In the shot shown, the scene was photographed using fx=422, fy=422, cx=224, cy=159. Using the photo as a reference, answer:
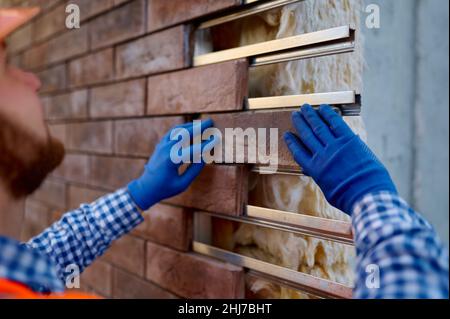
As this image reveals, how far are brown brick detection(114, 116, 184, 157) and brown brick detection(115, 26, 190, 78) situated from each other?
0.20 m

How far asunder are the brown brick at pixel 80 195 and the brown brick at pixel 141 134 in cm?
31

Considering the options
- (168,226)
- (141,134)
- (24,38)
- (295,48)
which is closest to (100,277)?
(168,226)

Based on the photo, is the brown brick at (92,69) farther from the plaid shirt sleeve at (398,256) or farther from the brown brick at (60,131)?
the plaid shirt sleeve at (398,256)

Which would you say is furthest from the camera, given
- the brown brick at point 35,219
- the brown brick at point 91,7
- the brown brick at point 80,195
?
the brown brick at point 35,219

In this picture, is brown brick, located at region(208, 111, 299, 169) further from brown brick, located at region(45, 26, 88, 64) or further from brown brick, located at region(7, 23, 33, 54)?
brown brick, located at region(7, 23, 33, 54)

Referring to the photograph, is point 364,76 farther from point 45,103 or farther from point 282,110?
point 45,103

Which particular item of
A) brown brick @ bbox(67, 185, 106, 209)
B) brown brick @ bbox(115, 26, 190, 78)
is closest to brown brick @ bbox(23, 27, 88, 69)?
brown brick @ bbox(115, 26, 190, 78)

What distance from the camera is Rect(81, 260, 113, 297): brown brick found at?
1.97m

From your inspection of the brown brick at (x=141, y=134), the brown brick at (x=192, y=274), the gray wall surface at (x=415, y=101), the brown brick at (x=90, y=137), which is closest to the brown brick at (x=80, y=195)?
the brown brick at (x=90, y=137)

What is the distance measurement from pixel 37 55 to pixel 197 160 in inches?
73.3

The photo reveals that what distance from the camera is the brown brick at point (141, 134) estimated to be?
159 centimetres

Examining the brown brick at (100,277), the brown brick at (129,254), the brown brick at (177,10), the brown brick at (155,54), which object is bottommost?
the brown brick at (100,277)
